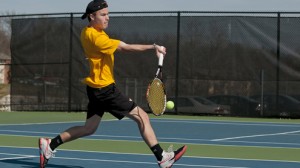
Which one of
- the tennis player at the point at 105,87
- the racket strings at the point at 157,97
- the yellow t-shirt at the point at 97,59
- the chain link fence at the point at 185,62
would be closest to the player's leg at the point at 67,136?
the tennis player at the point at 105,87

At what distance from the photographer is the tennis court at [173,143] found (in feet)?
24.0

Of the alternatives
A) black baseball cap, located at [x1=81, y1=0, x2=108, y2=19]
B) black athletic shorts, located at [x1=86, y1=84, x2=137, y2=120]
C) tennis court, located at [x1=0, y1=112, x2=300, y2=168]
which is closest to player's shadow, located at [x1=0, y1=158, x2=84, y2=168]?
tennis court, located at [x1=0, y1=112, x2=300, y2=168]

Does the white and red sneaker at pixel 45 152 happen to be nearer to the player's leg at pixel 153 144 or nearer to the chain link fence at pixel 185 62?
the player's leg at pixel 153 144

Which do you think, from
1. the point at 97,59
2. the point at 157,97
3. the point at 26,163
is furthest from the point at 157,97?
the point at 26,163

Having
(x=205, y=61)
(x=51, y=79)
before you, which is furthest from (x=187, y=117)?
(x=51, y=79)

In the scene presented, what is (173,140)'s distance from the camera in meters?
10.4

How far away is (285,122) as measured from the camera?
1566cm

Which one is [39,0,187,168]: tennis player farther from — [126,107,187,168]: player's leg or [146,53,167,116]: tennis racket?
[146,53,167,116]: tennis racket

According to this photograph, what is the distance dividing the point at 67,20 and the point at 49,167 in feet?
40.2

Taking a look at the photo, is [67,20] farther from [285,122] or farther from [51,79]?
[285,122]

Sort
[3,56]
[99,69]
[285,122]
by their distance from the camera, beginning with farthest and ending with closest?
Answer: [3,56]
[285,122]
[99,69]

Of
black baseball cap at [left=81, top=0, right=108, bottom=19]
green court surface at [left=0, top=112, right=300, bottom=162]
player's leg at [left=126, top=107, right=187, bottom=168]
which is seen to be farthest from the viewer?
green court surface at [left=0, top=112, right=300, bottom=162]

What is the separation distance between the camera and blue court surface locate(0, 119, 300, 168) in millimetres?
7180

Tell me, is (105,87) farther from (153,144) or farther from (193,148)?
(193,148)
